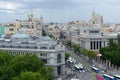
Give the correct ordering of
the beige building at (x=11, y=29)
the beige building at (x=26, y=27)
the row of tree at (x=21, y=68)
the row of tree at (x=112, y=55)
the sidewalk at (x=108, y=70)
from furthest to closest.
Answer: the beige building at (x=11, y=29)
the beige building at (x=26, y=27)
the row of tree at (x=112, y=55)
the sidewalk at (x=108, y=70)
the row of tree at (x=21, y=68)

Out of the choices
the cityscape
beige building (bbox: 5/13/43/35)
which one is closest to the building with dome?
the cityscape

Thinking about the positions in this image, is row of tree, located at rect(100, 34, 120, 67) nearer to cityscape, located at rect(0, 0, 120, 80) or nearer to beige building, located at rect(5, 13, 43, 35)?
cityscape, located at rect(0, 0, 120, 80)

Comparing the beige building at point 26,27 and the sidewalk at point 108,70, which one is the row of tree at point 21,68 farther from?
the beige building at point 26,27

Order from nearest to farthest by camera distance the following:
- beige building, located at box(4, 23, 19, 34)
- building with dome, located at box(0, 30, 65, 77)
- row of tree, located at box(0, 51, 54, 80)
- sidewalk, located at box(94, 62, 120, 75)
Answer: row of tree, located at box(0, 51, 54, 80)
building with dome, located at box(0, 30, 65, 77)
sidewalk, located at box(94, 62, 120, 75)
beige building, located at box(4, 23, 19, 34)

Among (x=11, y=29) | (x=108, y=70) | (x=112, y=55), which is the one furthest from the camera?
(x=11, y=29)

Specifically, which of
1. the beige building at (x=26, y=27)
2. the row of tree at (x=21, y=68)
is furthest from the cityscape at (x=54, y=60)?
the beige building at (x=26, y=27)

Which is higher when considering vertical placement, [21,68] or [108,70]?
[21,68]

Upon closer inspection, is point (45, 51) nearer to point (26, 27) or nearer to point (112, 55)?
point (112, 55)

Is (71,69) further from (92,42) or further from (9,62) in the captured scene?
(92,42)

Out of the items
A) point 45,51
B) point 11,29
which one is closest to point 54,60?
point 45,51

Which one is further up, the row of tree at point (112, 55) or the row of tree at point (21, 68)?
the row of tree at point (21, 68)

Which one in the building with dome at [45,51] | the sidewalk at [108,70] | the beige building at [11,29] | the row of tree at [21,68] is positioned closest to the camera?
the row of tree at [21,68]

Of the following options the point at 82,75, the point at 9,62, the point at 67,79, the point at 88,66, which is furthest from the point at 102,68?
the point at 9,62

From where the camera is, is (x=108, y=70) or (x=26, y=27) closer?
(x=108, y=70)
